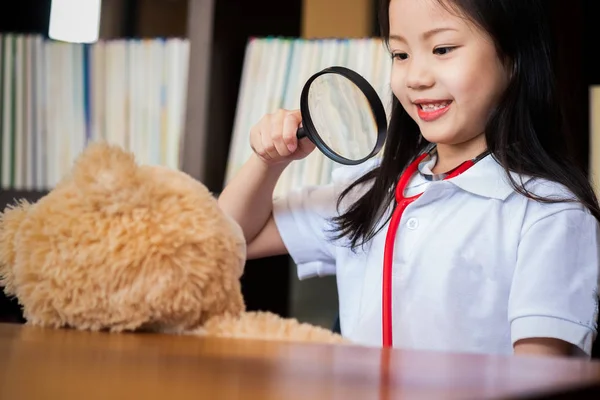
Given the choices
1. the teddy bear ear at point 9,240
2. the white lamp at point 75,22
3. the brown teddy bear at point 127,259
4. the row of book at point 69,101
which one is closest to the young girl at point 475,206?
the brown teddy bear at point 127,259

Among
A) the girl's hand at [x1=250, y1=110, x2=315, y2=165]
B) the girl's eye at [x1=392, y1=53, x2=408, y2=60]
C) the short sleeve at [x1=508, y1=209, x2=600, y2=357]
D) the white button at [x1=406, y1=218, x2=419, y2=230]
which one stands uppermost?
the girl's eye at [x1=392, y1=53, x2=408, y2=60]

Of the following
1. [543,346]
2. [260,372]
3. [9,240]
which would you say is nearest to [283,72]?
[543,346]

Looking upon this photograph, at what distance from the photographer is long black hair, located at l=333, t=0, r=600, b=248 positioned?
1.20 m

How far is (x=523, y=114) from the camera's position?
1.24 meters

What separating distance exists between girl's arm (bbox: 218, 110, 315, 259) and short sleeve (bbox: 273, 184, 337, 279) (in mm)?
23

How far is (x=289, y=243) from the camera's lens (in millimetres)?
1473

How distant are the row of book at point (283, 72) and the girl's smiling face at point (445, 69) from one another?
65cm

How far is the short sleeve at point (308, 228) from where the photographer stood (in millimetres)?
1463

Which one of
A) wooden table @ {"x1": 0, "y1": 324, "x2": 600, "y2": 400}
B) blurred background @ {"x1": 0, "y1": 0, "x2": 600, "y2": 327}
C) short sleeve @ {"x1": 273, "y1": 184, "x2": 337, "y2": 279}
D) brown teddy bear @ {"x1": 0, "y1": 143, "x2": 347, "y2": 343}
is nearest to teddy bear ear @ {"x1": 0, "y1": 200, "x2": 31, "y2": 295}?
brown teddy bear @ {"x1": 0, "y1": 143, "x2": 347, "y2": 343}

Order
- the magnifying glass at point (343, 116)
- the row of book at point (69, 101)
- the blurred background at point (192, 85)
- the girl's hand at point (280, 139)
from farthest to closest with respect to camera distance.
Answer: the row of book at point (69, 101)
the blurred background at point (192, 85)
the girl's hand at point (280, 139)
the magnifying glass at point (343, 116)

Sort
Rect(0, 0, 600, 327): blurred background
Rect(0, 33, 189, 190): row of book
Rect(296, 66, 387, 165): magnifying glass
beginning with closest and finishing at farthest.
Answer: Rect(296, 66, 387, 165): magnifying glass
Rect(0, 0, 600, 327): blurred background
Rect(0, 33, 189, 190): row of book

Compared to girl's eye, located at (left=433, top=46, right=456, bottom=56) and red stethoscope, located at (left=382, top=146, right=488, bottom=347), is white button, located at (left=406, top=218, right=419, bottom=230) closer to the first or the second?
red stethoscope, located at (left=382, top=146, right=488, bottom=347)

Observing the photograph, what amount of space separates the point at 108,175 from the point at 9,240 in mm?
117

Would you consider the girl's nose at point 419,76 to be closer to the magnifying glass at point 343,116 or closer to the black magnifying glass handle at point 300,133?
the magnifying glass at point 343,116
